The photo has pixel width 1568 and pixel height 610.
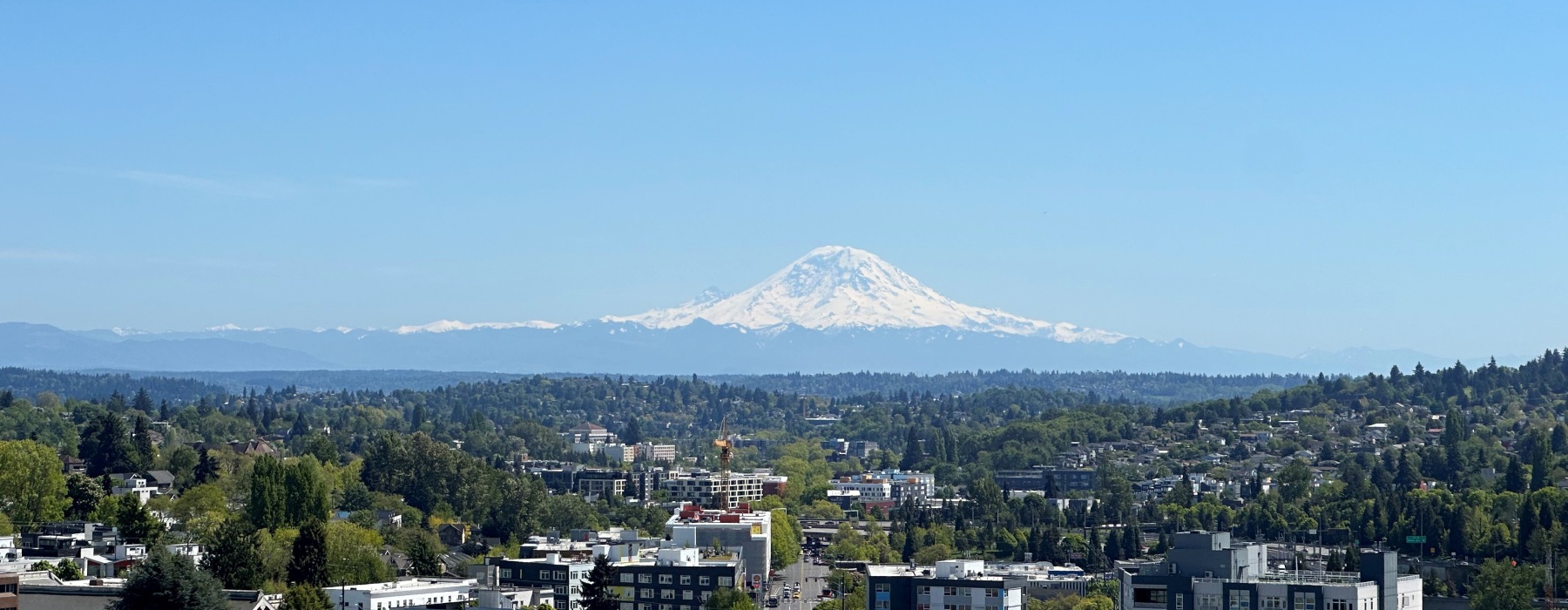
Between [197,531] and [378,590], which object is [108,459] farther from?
[378,590]

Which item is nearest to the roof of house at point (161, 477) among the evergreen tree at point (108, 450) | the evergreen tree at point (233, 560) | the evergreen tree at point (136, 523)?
the evergreen tree at point (108, 450)

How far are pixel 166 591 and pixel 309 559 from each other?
26.3 m

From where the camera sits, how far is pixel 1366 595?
79500 mm

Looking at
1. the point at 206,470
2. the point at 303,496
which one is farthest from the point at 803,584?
the point at 206,470

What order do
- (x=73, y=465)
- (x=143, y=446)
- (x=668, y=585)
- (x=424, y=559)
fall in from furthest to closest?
(x=143, y=446)
(x=73, y=465)
(x=424, y=559)
(x=668, y=585)

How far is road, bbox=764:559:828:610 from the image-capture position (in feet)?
422

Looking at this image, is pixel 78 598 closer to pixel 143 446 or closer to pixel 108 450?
pixel 108 450

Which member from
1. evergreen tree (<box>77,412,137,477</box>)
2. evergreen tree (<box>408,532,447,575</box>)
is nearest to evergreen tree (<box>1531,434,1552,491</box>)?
evergreen tree (<box>408,532,447,575</box>)

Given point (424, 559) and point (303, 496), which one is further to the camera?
point (303, 496)

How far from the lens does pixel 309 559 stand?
105 m

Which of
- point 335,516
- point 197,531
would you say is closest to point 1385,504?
point 335,516

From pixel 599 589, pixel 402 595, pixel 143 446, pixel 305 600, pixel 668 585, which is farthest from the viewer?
pixel 143 446

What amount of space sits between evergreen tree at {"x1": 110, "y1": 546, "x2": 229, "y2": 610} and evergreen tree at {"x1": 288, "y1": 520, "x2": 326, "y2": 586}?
71.2 feet

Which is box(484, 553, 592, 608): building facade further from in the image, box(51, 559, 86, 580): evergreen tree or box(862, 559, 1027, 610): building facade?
box(862, 559, 1027, 610): building facade
